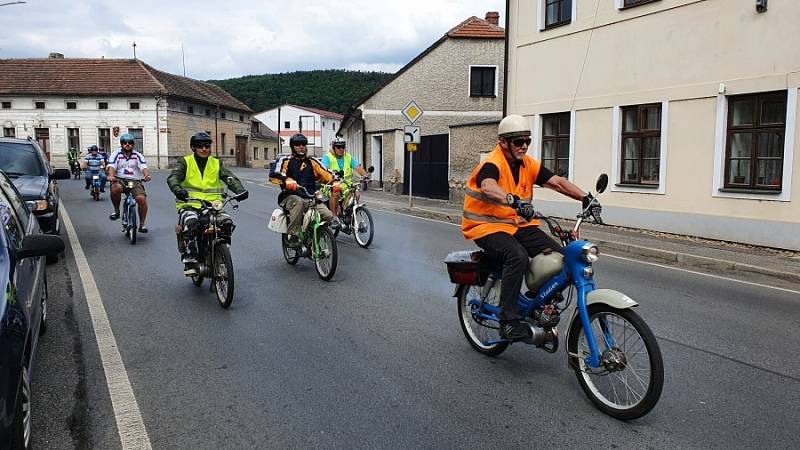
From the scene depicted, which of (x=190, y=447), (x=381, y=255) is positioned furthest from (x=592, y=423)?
(x=381, y=255)

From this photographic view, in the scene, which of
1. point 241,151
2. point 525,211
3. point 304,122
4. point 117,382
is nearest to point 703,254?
point 525,211

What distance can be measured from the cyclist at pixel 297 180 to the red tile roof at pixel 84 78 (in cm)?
4966

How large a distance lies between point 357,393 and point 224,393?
2.84 ft

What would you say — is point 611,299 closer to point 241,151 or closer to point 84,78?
point 84,78

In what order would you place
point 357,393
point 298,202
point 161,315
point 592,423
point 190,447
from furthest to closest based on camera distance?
point 298,202
point 161,315
point 357,393
point 592,423
point 190,447

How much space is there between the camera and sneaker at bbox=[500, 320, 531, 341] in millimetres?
4348

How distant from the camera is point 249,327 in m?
5.70

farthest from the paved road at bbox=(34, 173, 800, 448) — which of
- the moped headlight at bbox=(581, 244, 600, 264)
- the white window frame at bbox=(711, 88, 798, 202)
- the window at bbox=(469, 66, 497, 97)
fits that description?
the window at bbox=(469, 66, 497, 97)

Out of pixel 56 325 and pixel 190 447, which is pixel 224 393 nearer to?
pixel 190 447

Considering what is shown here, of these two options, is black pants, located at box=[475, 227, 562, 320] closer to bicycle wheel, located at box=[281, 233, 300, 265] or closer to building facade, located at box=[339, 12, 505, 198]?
bicycle wheel, located at box=[281, 233, 300, 265]

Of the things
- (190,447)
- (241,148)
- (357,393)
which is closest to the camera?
A: (190,447)

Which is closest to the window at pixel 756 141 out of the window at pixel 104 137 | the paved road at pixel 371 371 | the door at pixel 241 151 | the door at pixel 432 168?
the paved road at pixel 371 371

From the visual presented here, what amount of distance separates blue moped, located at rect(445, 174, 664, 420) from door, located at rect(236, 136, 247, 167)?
224 feet

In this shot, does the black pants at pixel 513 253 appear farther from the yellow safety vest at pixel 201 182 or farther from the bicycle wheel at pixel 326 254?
the yellow safety vest at pixel 201 182
